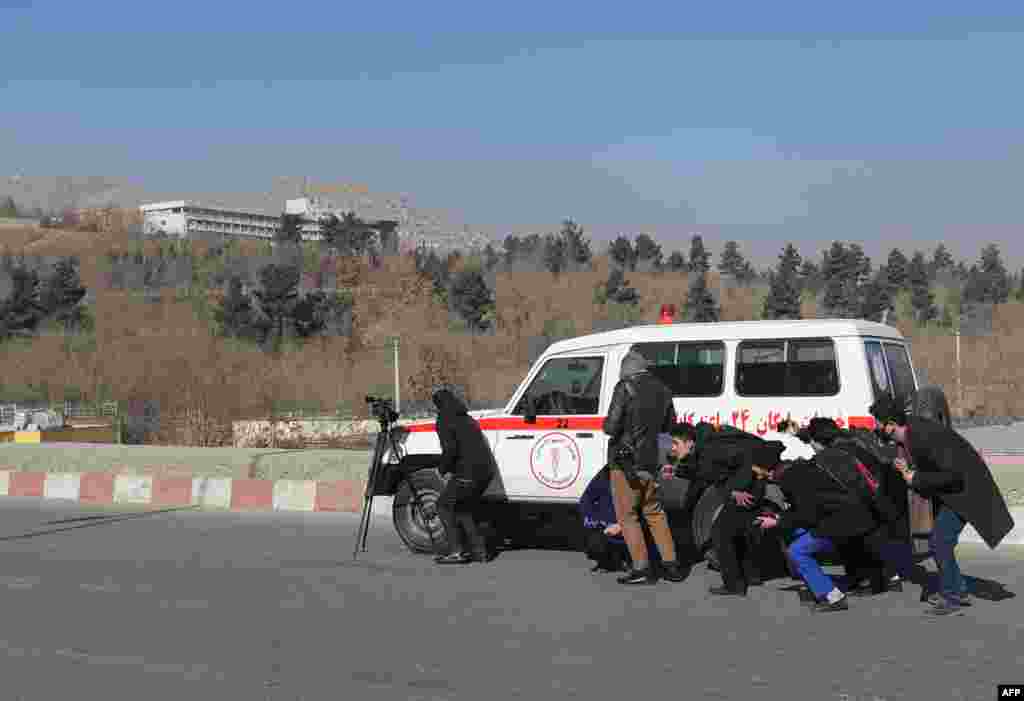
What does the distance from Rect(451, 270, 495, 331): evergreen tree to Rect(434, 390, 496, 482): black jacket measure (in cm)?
6051

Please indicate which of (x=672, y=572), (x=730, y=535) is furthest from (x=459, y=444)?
(x=730, y=535)

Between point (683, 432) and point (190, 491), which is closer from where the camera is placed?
point (683, 432)

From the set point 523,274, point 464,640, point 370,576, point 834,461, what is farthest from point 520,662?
point 523,274

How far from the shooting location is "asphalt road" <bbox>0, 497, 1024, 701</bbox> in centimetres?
741

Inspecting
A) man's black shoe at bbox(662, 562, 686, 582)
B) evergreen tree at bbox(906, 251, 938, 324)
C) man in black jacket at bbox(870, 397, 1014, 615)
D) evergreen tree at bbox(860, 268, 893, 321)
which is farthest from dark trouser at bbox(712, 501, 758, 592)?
evergreen tree at bbox(906, 251, 938, 324)

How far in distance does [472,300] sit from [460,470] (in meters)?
62.0

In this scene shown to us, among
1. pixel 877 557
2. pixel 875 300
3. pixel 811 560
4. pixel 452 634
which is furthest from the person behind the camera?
pixel 875 300

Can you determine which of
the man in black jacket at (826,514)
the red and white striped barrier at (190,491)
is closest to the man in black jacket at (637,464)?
the man in black jacket at (826,514)

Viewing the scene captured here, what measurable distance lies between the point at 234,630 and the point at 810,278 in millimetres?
80964

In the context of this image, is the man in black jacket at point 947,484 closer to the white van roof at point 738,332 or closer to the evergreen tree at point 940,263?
the white van roof at point 738,332

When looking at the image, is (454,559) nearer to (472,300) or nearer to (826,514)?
(826,514)

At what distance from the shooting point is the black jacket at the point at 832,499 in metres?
9.62

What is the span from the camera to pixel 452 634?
8.98 m

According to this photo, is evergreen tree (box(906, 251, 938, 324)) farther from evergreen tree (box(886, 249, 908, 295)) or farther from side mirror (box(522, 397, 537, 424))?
side mirror (box(522, 397, 537, 424))
